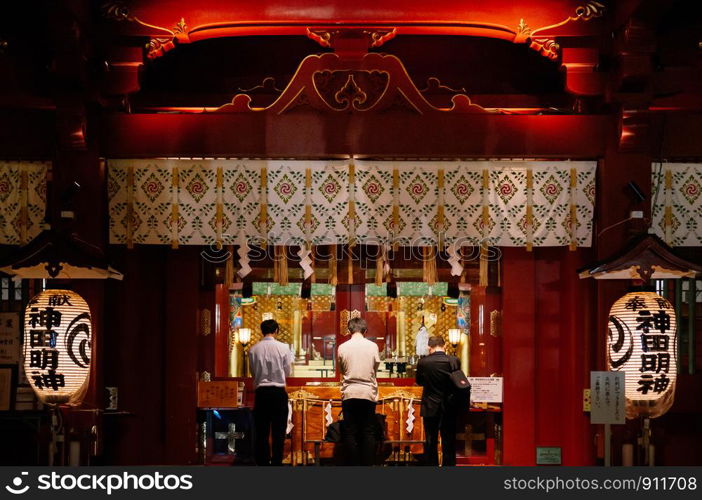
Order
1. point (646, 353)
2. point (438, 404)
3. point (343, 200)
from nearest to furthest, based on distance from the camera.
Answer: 1. point (646, 353)
2. point (343, 200)
3. point (438, 404)

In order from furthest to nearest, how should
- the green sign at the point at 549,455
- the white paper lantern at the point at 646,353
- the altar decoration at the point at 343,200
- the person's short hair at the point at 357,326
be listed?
the green sign at the point at 549,455 < the person's short hair at the point at 357,326 < the altar decoration at the point at 343,200 < the white paper lantern at the point at 646,353

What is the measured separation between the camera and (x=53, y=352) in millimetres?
9430

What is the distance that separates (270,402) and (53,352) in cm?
257

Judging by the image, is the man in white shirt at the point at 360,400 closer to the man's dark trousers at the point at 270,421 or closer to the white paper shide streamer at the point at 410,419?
the man's dark trousers at the point at 270,421

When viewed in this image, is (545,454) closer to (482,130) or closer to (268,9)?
(482,130)

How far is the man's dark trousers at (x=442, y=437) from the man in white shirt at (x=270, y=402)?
1.76m

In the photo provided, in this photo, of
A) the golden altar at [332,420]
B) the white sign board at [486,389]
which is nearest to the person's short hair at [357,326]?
the golden altar at [332,420]

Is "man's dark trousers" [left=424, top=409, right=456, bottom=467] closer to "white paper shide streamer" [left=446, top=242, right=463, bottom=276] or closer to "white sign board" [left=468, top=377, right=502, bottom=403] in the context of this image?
"white sign board" [left=468, top=377, right=502, bottom=403]

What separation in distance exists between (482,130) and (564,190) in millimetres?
1144

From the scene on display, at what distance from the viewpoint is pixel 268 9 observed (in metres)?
10.2

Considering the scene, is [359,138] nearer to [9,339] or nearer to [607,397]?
[607,397]

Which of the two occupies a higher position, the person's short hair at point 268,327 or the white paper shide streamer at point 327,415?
the person's short hair at point 268,327

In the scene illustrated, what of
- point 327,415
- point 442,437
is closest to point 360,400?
point 442,437

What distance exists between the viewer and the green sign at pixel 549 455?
11.3 m
